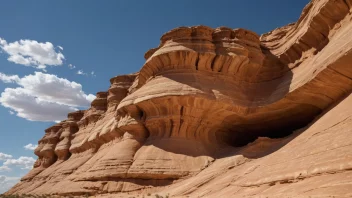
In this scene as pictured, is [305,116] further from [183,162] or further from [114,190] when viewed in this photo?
[114,190]

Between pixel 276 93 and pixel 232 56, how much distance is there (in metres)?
3.75

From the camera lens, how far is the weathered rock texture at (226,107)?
616 inches

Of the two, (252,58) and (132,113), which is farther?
(132,113)

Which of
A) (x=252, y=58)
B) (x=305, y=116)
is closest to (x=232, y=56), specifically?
(x=252, y=58)

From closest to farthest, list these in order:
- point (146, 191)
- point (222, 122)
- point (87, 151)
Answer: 1. point (146, 191)
2. point (222, 122)
3. point (87, 151)

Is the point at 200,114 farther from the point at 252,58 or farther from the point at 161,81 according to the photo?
the point at 252,58

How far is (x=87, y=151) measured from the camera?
122 feet

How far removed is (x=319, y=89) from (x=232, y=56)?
6406mm

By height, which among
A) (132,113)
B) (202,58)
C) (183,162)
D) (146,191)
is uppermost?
(202,58)

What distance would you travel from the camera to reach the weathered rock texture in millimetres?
15641

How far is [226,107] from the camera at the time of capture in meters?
20.4

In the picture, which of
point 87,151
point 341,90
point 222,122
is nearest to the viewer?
point 341,90

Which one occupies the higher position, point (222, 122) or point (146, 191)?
point (222, 122)

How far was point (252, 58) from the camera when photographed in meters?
22.5
